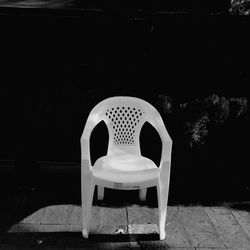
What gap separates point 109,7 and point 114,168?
283 cm

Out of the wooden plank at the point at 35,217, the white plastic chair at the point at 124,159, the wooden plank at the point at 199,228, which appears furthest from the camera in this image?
the wooden plank at the point at 35,217

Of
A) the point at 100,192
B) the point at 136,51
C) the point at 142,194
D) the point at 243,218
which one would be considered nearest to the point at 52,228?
the point at 100,192

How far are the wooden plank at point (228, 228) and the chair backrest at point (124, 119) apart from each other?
45.0 inches

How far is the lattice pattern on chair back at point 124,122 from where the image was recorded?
155 inches

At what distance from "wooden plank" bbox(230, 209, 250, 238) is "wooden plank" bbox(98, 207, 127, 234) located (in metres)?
1.27

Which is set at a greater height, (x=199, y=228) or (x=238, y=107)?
(x=238, y=107)

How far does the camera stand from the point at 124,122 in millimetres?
4004

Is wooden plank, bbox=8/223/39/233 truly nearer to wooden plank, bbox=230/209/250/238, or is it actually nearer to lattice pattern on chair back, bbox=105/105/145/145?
lattice pattern on chair back, bbox=105/105/145/145

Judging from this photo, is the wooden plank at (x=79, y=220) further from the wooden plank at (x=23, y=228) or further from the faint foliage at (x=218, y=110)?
the faint foliage at (x=218, y=110)

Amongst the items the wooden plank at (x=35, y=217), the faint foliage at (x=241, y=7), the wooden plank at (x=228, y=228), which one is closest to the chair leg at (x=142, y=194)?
the wooden plank at (x=228, y=228)

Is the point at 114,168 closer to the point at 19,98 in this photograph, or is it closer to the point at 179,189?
the point at 179,189

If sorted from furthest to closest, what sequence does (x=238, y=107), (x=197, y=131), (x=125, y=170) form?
(x=238, y=107) → (x=197, y=131) → (x=125, y=170)

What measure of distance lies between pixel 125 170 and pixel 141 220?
73 cm

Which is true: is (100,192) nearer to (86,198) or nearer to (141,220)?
(141,220)
